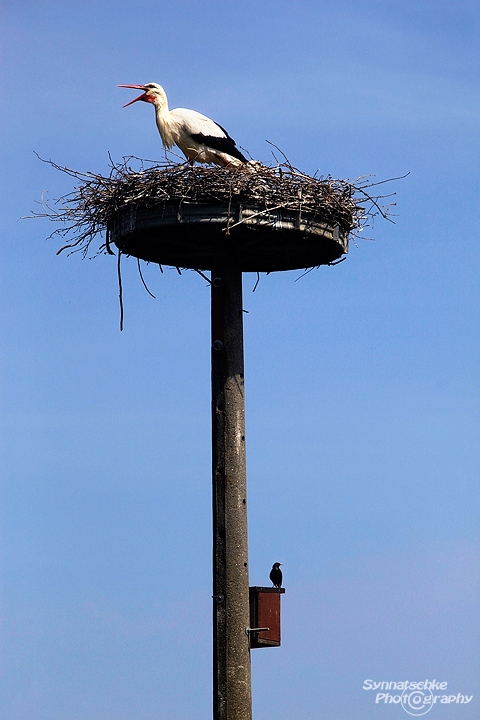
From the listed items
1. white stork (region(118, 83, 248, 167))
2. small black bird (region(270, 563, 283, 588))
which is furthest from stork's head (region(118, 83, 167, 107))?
small black bird (region(270, 563, 283, 588))

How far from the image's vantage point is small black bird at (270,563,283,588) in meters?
13.9

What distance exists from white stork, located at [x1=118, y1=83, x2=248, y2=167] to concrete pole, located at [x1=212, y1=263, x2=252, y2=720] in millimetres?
2029

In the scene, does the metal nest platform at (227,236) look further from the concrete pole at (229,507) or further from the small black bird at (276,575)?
the small black bird at (276,575)

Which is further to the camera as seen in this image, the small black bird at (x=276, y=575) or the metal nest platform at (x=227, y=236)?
the small black bird at (x=276, y=575)

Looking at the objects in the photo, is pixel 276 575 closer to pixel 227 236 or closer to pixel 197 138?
pixel 227 236

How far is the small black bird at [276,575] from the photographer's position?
45.7 feet

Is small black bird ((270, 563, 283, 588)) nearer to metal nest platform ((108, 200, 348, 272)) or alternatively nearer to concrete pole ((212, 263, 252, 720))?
concrete pole ((212, 263, 252, 720))

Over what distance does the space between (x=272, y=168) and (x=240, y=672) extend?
18.8 ft

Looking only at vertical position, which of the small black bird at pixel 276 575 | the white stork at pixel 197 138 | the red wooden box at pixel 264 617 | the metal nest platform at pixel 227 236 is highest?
the white stork at pixel 197 138

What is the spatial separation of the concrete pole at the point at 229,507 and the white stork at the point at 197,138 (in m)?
2.03

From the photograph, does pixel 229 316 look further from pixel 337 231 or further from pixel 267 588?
pixel 267 588

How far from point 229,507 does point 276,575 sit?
3.67 ft

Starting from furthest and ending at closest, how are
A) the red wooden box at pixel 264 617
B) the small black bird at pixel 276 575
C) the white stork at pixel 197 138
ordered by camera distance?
1. the white stork at pixel 197 138
2. the small black bird at pixel 276 575
3. the red wooden box at pixel 264 617

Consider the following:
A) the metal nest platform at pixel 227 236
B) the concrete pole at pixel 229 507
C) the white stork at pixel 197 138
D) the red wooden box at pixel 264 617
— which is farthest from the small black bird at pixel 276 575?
the white stork at pixel 197 138
